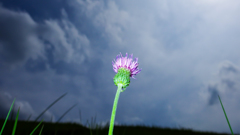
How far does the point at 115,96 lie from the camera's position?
2.80 m

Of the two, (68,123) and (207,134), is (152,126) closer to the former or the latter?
(207,134)

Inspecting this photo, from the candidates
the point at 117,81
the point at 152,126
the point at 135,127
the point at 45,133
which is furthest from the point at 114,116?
the point at 152,126

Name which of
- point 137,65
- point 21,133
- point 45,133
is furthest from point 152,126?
point 137,65

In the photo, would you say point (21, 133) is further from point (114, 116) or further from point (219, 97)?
point (219, 97)

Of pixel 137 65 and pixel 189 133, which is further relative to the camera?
pixel 189 133

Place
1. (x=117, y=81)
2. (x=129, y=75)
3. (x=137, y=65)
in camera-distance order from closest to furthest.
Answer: (x=117, y=81)
(x=129, y=75)
(x=137, y=65)

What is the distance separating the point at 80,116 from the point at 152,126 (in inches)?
419

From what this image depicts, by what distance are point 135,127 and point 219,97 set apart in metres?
10.7

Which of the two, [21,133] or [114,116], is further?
[21,133]

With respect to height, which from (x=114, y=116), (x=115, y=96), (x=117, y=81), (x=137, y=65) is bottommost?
(x=114, y=116)

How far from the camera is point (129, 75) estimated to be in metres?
3.53

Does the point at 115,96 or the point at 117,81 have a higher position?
the point at 117,81

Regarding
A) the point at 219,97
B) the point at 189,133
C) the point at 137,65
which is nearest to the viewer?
the point at 219,97

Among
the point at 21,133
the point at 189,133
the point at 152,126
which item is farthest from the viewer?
the point at 152,126
